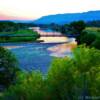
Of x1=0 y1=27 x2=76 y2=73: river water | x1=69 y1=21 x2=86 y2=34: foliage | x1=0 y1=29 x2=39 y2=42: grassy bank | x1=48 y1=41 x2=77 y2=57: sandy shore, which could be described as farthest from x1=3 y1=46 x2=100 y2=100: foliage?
x1=69 y1=21 x2=86 y2=34: foliage

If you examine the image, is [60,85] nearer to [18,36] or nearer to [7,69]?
[7,69]

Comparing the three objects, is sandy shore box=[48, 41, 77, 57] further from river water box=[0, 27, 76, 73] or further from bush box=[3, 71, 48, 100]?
bush box=[3, 71, 48, 100]

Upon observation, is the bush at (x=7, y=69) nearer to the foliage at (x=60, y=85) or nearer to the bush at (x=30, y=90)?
the foliage at (x=60, y=85)

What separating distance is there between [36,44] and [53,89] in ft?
99.6

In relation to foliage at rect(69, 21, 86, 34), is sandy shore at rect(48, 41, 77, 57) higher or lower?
lower

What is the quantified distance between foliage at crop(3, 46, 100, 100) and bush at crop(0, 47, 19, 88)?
10.5 feet

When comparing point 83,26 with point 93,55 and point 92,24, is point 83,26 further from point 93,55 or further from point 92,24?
point 93,55

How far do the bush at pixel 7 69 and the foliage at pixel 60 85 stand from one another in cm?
321

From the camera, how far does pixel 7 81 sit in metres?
13.4

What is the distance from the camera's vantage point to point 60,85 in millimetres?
9281

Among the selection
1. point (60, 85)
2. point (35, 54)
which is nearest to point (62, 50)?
point (35, 54)

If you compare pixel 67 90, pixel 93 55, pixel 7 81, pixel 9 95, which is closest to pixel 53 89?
pixel 67 90

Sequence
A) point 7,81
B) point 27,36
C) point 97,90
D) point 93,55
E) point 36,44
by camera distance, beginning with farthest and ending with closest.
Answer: point 27,36
point 36,44
point 7,81
point 93,55
point 97,90

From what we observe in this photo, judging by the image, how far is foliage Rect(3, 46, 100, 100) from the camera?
8.85 metres
